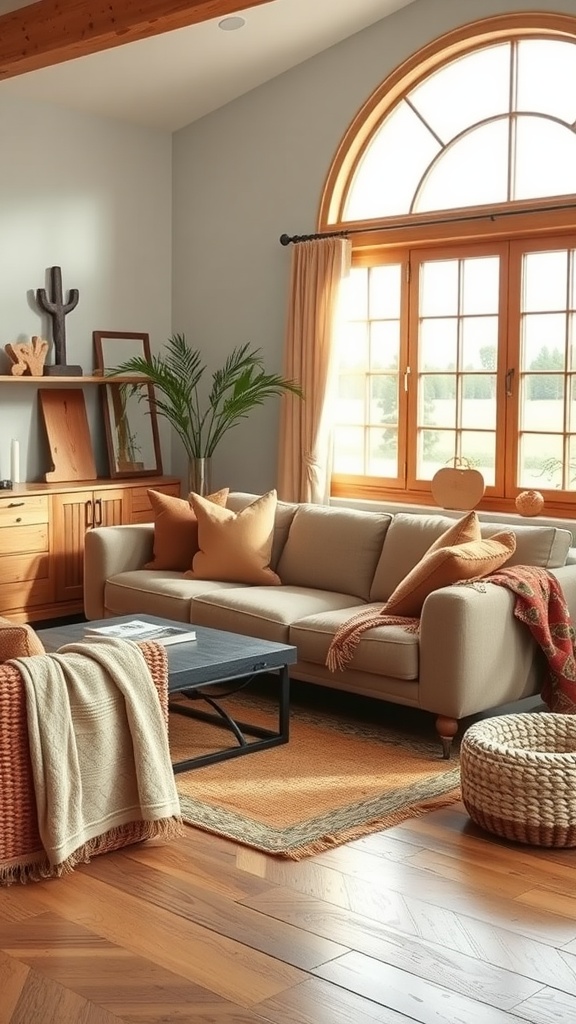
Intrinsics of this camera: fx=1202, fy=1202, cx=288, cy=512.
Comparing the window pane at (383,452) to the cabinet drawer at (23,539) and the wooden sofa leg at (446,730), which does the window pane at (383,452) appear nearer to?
the cabinet drawer at (23,539)

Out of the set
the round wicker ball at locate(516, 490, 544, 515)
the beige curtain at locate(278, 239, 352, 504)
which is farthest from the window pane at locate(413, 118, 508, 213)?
the round wicker ball at locate(516, 490, 544, 515)

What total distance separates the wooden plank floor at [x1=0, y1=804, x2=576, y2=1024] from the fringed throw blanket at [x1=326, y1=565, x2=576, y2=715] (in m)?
1.07

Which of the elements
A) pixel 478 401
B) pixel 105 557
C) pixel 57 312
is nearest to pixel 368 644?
pixel 105 557

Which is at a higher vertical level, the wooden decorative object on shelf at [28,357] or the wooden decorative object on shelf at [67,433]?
the wooden decorative object on shelf at [28,357]

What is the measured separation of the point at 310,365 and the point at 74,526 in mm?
1601

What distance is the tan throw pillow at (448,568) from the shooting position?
4602 mm

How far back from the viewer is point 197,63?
6594mm

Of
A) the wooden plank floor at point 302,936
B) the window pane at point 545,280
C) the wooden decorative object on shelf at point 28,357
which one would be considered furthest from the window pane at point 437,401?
the wooden plank floor at point 302,936

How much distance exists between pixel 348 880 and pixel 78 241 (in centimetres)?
482

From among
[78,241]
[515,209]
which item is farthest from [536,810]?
[78,241]

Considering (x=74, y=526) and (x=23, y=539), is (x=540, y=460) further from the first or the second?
(x=23, y=539)

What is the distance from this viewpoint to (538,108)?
5.88m

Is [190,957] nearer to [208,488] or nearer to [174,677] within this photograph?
[174,677]

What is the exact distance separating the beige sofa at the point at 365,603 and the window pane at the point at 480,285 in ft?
3.77
